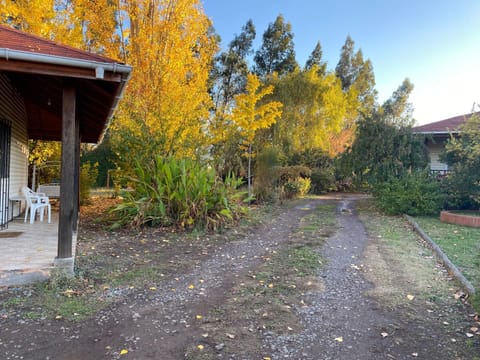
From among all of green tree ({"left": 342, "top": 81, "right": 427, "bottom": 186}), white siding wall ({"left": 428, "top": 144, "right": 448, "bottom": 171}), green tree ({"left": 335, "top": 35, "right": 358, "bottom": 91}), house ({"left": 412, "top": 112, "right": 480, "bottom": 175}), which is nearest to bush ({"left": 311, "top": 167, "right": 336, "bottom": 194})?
house ({"left": 412, "top": 112, "right": 480, "bottom": 175})

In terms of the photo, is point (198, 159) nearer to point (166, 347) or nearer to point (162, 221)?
point (162, 221)

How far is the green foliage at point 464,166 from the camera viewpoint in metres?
9.20

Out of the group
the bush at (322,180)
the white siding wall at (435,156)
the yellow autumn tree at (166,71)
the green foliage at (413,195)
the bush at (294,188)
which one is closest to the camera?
the yellow autumn tree at (166,71)

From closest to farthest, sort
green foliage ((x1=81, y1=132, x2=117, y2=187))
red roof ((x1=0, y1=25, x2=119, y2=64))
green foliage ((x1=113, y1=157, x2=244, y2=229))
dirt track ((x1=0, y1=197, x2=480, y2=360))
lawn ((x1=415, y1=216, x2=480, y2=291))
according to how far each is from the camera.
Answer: dirt track ((x1=0, y1=197, x2=480, y2=360))
red roof ((x1=0, y1=25, x2=119, y2=64))
lawn ((x1=415, y1=216, x2=480, y2=291))
green foliage ((x1=113, y1=157, x2=244, y2=229))
green foliage ((x1=81, y1=132, x2=117, y2=187))

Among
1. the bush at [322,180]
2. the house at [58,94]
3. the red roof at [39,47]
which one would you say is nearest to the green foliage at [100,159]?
the house at [58,94]

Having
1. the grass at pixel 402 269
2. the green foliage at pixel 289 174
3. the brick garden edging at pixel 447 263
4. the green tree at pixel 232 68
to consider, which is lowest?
the grass at pixel 402 269

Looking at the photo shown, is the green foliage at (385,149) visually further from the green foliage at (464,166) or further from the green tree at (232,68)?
the green tree at (232,68)

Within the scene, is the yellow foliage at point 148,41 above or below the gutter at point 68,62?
above

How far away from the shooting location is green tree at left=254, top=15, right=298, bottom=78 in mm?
26438

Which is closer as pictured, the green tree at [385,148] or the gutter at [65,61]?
the gutter at [65,61]

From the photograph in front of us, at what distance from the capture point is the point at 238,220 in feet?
29.4

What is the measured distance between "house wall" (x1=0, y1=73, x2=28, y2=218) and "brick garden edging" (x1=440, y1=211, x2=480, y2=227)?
1068cm

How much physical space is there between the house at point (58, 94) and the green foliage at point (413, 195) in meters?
8.52

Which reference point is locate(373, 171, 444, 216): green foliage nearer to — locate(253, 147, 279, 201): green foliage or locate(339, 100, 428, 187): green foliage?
locate(339, 100, 428, 187): green foliage
